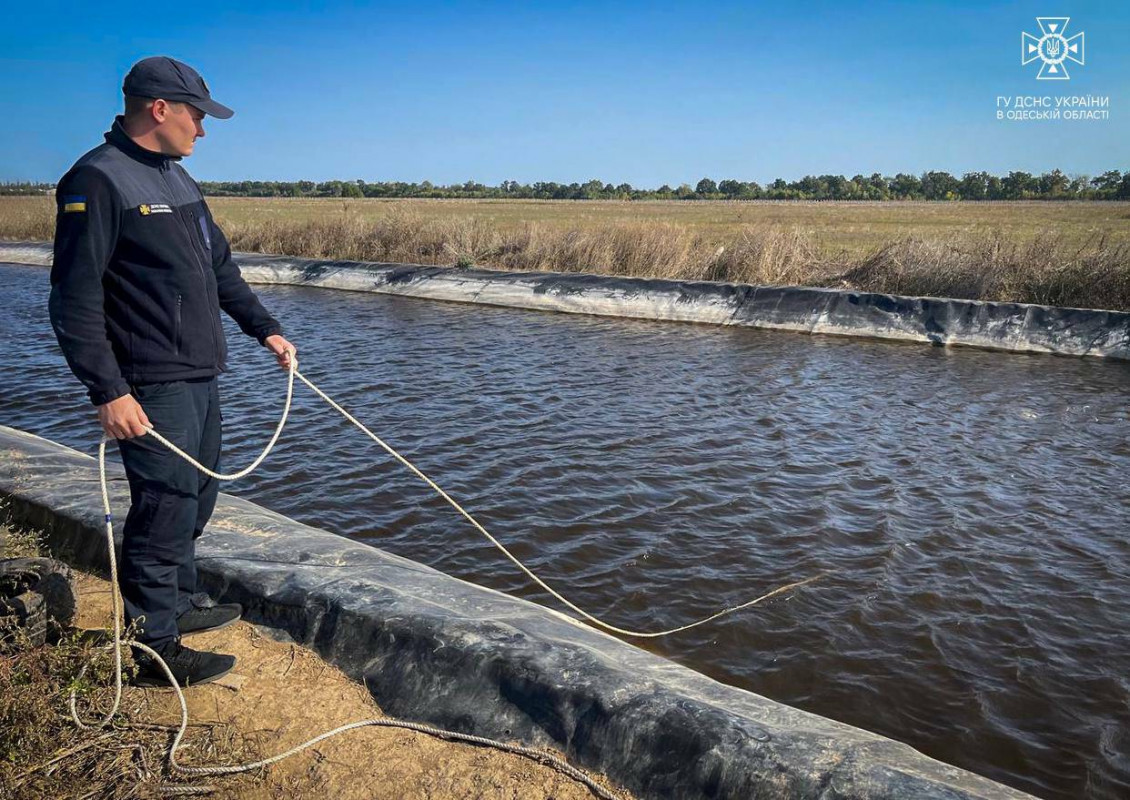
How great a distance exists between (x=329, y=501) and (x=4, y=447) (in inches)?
82.6

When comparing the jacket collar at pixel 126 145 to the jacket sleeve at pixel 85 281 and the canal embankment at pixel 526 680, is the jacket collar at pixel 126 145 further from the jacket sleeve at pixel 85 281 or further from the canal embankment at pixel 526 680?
the canal embankment at pixel 526 680

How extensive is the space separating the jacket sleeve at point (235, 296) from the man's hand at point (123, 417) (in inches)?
30.7

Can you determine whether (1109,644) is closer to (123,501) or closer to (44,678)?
(44,678)

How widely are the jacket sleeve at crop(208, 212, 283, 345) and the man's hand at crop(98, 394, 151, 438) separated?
2.56 feet

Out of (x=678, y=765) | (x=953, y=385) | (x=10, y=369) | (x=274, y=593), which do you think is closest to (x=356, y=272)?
(x=10, y=369)

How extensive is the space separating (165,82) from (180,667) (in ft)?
7.08

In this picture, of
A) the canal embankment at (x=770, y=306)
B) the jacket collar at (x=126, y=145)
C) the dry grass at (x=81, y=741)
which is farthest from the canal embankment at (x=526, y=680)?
the canal embankment at (x=770, y=306)

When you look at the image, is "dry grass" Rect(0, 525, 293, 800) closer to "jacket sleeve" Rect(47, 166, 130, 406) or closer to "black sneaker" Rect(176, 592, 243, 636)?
"black sneaker" Rect(176, 592, 243, 636)

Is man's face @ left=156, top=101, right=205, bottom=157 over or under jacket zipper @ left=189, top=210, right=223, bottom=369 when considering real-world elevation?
over

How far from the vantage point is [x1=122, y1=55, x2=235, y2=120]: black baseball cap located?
9.24 feet

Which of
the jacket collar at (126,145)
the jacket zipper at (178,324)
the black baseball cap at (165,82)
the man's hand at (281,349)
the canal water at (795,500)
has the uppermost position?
the black baseball cap at (165,82)

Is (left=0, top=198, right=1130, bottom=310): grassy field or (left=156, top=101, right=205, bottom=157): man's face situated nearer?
(left=156, top=101, right=205, bottom=157): man's face

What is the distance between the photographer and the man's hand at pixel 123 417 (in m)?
2.70

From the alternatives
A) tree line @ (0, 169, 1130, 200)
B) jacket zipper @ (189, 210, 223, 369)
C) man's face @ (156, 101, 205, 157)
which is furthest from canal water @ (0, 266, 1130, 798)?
tree line @ (0, 169, 1130, 200)
